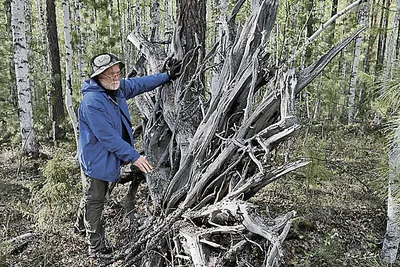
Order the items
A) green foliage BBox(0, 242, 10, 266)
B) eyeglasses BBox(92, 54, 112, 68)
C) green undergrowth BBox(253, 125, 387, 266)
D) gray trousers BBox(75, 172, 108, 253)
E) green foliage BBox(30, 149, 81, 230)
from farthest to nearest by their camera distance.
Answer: green undergrowth BBox(253, 125, 387, 266) → green foliage BBox(30, 149, 81, 230) → green foliage BBox(0, 242, 10, 266) → gray trousers BBox(75, 172, 108, 253) → eyeglasses BBox(92, 54, 112, 68)

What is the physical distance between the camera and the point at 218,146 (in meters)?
3.43

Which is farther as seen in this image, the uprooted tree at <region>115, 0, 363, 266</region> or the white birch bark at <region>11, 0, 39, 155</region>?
the white birch bark at <region>11, 0, 39, 155</region>

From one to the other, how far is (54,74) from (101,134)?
24.1ft

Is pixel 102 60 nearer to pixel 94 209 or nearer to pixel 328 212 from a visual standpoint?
pixel 94 209

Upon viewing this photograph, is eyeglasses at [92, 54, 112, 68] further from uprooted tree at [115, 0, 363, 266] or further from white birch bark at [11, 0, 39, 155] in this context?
white birch bark at [11, 0, 39, 155]

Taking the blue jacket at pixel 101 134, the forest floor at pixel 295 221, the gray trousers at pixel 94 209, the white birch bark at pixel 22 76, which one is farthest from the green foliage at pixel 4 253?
the white birch bark at pixel 22 76

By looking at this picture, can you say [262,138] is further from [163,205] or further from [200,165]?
[163,205]

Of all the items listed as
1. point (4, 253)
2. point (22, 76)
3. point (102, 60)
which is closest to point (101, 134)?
point (102, 60)

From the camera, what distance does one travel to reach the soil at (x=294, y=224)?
160 inches

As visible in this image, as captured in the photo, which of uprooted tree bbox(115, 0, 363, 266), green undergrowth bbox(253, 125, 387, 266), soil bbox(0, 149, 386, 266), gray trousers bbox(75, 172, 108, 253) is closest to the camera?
uprooted tree bbox(115, 0, 363, 266)

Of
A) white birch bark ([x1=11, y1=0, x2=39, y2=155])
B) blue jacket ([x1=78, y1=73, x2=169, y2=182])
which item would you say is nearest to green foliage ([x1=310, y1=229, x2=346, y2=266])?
blue jacket ([x1=78, y1=73, x2=169, y2=182])

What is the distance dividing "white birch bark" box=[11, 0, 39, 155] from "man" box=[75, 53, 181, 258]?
4.75 m

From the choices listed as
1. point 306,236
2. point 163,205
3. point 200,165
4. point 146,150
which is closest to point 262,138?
point 200,165

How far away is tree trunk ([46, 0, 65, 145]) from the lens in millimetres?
9234
